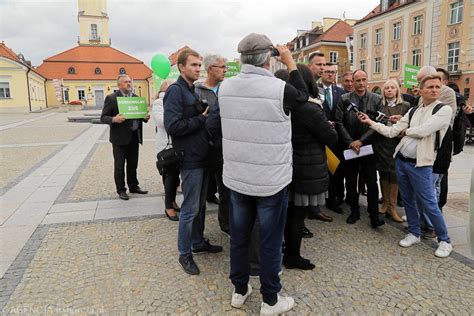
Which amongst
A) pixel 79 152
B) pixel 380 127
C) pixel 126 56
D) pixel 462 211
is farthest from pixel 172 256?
pixel 126 56

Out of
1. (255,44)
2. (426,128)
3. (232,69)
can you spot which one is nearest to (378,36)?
(232,69)

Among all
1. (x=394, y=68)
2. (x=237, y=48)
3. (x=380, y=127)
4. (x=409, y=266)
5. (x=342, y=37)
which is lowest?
(x=409, y=266)

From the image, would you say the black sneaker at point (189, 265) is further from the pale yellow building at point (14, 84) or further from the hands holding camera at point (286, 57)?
the pale yellow building at point (14, 84)

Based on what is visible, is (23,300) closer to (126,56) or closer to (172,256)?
(172,256)

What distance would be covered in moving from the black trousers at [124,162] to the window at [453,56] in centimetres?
3006

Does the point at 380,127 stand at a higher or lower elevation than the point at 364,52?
lower

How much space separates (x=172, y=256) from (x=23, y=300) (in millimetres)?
1390

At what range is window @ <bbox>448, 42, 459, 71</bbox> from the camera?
92.8 ft

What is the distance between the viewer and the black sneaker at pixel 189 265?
343 centimetres

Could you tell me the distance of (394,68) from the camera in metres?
35.7

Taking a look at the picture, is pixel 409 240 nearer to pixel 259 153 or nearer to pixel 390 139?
pixel 390 139

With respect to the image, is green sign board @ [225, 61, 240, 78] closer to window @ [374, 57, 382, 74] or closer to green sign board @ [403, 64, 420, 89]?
green sign board @ [403, 64, 420, 89]

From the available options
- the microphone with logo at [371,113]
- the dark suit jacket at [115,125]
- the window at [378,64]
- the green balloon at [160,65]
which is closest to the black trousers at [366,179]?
the microphone with logo at [371,113]

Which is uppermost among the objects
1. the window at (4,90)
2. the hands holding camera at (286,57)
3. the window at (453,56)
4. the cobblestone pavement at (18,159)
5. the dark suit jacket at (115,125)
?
the window at (453,56)
